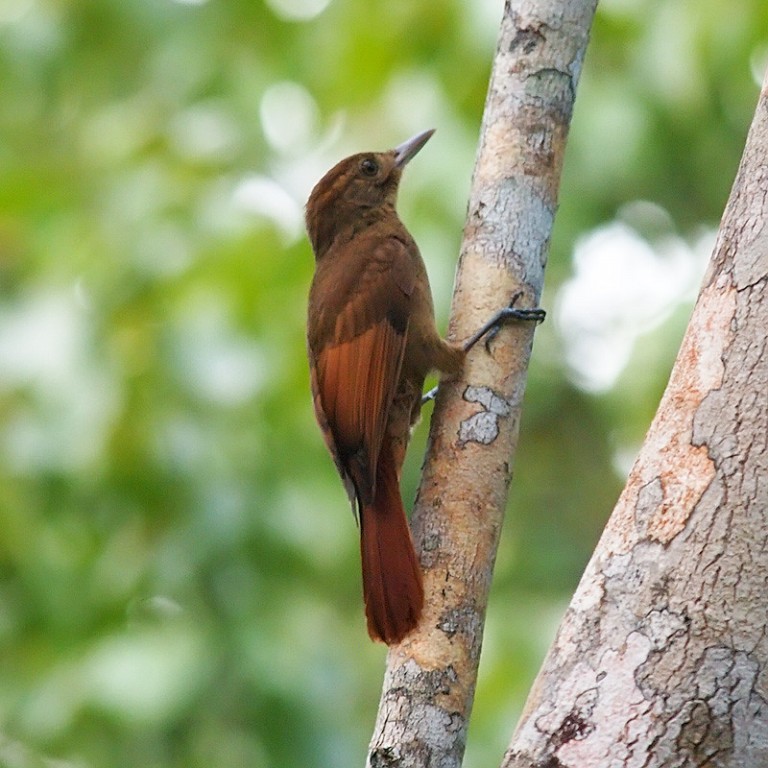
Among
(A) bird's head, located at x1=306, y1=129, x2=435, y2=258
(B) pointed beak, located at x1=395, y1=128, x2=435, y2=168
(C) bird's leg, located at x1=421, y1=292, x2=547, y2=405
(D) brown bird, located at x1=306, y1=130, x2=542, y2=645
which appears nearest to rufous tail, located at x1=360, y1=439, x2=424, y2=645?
(D) brown bird, located at x1=306, y1=130, x2=542, y2=645

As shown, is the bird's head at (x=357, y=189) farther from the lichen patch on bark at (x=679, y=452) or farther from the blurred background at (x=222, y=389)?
the lichen patch on bark at (x=679, y=452)

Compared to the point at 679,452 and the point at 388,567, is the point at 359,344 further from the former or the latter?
the point at 679,452

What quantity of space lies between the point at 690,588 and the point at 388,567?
31.6 inches

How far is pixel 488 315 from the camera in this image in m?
2.76

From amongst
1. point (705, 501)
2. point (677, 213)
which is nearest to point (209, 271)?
point (705, 501)

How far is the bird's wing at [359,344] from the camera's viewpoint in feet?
10.5

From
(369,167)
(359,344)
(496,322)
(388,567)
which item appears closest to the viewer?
(388,567)

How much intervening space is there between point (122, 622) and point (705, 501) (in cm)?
201

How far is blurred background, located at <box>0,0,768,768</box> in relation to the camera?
343 cm

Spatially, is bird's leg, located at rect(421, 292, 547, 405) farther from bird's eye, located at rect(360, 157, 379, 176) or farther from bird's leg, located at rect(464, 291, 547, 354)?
bird's eye, located at rect(360, 157, 379, 176)

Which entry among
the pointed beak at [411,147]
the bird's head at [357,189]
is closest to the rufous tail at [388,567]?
the bird's head at [357,189]

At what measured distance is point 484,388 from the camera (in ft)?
8.82

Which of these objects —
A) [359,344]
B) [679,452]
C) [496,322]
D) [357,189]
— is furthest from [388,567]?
[357,189]

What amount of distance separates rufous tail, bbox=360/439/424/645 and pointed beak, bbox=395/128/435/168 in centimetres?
105
